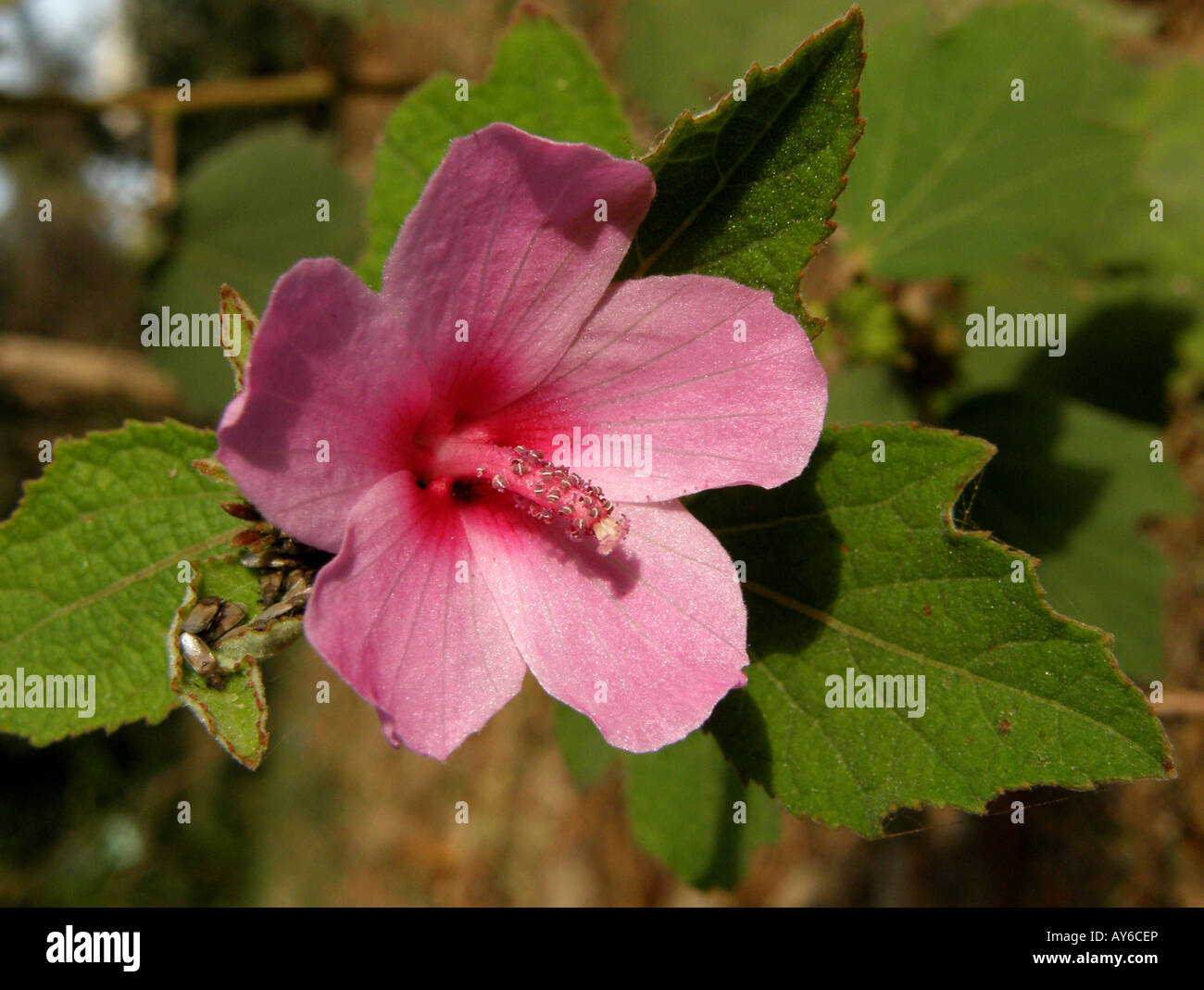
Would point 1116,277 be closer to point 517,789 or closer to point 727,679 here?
point 727,679

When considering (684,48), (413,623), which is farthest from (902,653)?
(684,48)

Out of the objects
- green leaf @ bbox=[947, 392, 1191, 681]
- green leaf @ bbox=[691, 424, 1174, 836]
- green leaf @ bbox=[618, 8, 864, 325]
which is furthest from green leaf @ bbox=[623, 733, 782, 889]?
green leaf @ bbox=[618, 8, 864, 325]

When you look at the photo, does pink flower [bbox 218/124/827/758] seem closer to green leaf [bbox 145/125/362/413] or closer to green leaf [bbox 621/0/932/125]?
green leaf [bbox 621/0/932/125]

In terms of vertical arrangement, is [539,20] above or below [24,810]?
above

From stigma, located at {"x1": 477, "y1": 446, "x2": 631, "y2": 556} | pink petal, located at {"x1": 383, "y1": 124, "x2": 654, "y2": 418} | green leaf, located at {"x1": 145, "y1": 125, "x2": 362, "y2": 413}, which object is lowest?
stigma, located at {"x1": 477, "y1": 446, "x2": 631, "y2": 556}

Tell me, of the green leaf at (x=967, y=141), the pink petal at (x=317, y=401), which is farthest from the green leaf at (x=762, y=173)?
the green leaf at (x=967, y=141)
